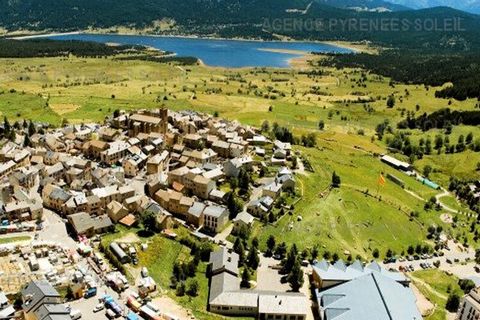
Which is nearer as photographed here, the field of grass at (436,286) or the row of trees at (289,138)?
the field of grass at (436,286)

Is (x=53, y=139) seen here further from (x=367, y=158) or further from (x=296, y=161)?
(x=367, y=158)

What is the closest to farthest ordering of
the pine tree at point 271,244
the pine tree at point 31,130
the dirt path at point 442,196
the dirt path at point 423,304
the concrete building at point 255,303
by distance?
the concrete building at point 255,303, the dirt path at point 423,304, the pine tree at point 271,244, the dirt path at point 442,196, the pine tree at point 31,130

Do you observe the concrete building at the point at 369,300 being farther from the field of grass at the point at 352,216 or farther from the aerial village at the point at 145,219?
the field of grass at the point at 352,216

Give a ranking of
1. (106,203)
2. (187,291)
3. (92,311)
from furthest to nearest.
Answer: (106,203) < (187,291) < (92,311)

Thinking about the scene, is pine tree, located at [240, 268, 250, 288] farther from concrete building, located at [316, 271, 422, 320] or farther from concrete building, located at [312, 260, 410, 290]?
concrete building, located at [312, 260, 410, 290]

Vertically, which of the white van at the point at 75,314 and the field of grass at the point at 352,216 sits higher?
the white van at the point at 75,314

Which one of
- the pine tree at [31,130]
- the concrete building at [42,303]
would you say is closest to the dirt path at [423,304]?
the concrete building at [42,303]

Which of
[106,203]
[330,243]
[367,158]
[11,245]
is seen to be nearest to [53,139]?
[106,203]
